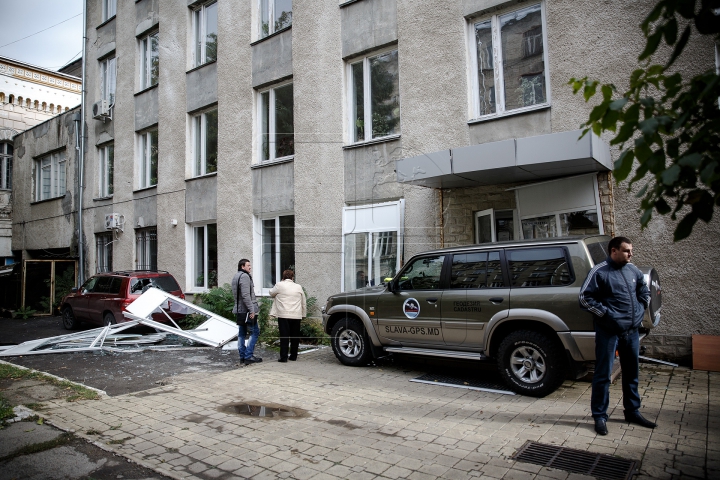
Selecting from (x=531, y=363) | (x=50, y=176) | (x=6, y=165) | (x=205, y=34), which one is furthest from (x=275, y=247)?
(x=6, y=165)

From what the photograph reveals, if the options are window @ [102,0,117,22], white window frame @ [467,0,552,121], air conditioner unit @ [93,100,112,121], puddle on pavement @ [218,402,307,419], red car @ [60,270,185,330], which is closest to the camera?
puddle on pavement @ [218,402,307,419]

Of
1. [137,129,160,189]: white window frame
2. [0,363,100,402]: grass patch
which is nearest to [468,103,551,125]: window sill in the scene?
[0,363,100,402]: grass patch

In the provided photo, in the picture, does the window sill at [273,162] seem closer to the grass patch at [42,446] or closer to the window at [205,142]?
the window at [205,142]

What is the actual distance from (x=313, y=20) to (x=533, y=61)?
5.45m

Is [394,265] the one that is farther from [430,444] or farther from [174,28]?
[174,28]

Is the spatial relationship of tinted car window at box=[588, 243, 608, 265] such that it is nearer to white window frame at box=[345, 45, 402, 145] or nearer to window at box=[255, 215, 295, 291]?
white window frame at box=[345, 45, 402, 145]

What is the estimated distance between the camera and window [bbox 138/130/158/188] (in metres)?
16.5

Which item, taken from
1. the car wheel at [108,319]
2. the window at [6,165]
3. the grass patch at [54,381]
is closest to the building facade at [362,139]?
the car wheel at [108,319]

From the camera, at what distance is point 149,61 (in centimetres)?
1695

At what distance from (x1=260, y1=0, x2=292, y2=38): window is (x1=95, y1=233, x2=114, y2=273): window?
955cm

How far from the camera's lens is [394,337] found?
7523mm

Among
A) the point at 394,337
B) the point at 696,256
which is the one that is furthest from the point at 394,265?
the point at 696,256

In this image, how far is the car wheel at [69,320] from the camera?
14067mm

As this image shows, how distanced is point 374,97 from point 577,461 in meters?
8.71
